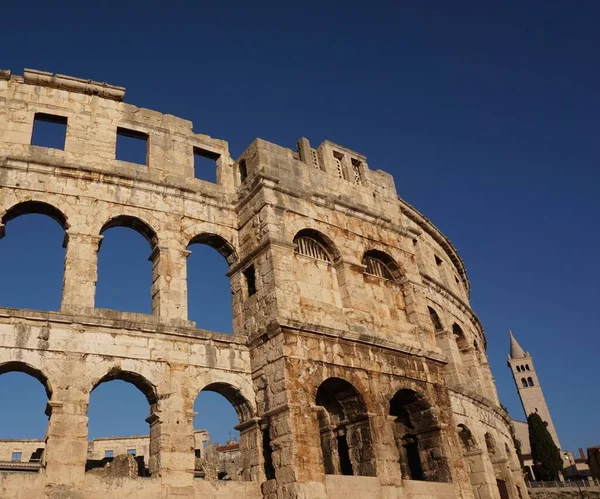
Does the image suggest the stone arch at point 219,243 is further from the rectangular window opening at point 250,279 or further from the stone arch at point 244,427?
the stone arch at point 244,427

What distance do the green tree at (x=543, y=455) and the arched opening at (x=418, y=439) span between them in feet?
119

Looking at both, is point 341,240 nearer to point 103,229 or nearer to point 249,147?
point 249,147

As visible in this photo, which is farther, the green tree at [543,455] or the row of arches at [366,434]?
the green tree at [543,455]

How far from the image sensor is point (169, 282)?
13.9m

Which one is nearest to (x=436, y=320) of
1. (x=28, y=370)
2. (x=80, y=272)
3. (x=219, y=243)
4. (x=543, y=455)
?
(x=219, y=243)

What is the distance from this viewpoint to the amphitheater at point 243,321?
1183cm

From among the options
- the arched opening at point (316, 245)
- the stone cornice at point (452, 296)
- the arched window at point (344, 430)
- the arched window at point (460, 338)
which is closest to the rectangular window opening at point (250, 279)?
the arched opening at point (316, 245)

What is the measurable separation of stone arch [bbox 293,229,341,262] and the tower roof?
82147 mm

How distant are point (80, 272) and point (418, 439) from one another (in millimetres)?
9383

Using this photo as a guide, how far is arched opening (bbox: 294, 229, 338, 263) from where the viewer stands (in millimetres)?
15719

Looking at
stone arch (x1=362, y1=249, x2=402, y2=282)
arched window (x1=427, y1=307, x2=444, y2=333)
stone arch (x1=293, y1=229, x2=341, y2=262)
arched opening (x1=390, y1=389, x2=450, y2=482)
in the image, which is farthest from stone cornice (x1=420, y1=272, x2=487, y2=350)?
arched opening (x1=390, y1=389, x2=450, y2=482)

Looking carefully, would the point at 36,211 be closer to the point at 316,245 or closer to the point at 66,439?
the point at 66,439

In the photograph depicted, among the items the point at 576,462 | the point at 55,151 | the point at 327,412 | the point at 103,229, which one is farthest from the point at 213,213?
the point at 576,462

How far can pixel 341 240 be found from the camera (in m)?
16.2
